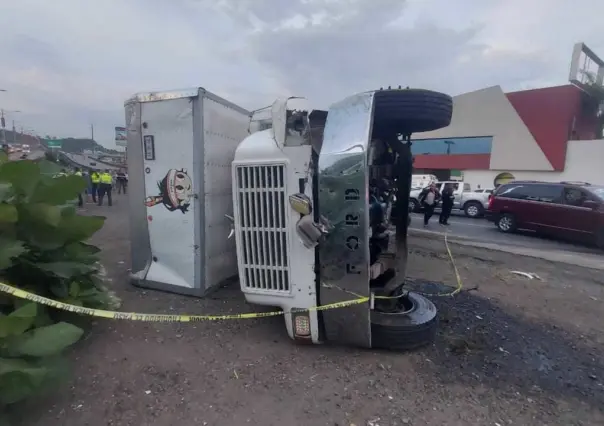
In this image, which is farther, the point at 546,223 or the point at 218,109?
the point at 546,223

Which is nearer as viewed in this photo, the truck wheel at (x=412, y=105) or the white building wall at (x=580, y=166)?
the truck wheel at (x=412, y=105)

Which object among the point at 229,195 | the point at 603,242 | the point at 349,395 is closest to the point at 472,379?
the point at 349,395

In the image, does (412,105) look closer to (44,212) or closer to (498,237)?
(44,212)

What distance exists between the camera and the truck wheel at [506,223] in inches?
480

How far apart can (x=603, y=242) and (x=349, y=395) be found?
409 inches

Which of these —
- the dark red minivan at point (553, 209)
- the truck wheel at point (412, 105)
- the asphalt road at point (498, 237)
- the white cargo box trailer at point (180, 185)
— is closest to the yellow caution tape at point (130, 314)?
the white cargo box trailer at point (180, 185)

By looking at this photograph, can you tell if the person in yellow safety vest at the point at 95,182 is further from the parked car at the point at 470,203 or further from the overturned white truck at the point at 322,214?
the overturned white truck at the point at 322,214

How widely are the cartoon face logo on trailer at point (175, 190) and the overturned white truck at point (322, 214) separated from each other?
4.18 ft

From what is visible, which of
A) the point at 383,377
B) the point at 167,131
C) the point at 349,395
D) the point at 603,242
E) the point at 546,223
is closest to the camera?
the point at 349,395

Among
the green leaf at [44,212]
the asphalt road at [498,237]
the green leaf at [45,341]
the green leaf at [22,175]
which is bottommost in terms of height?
the asphalt road at [498,237]

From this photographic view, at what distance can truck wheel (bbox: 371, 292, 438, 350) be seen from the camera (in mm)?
3223

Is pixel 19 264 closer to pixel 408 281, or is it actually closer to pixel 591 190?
pixel 408 281

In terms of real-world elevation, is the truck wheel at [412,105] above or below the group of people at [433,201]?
above

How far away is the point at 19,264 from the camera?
9.79 feet
